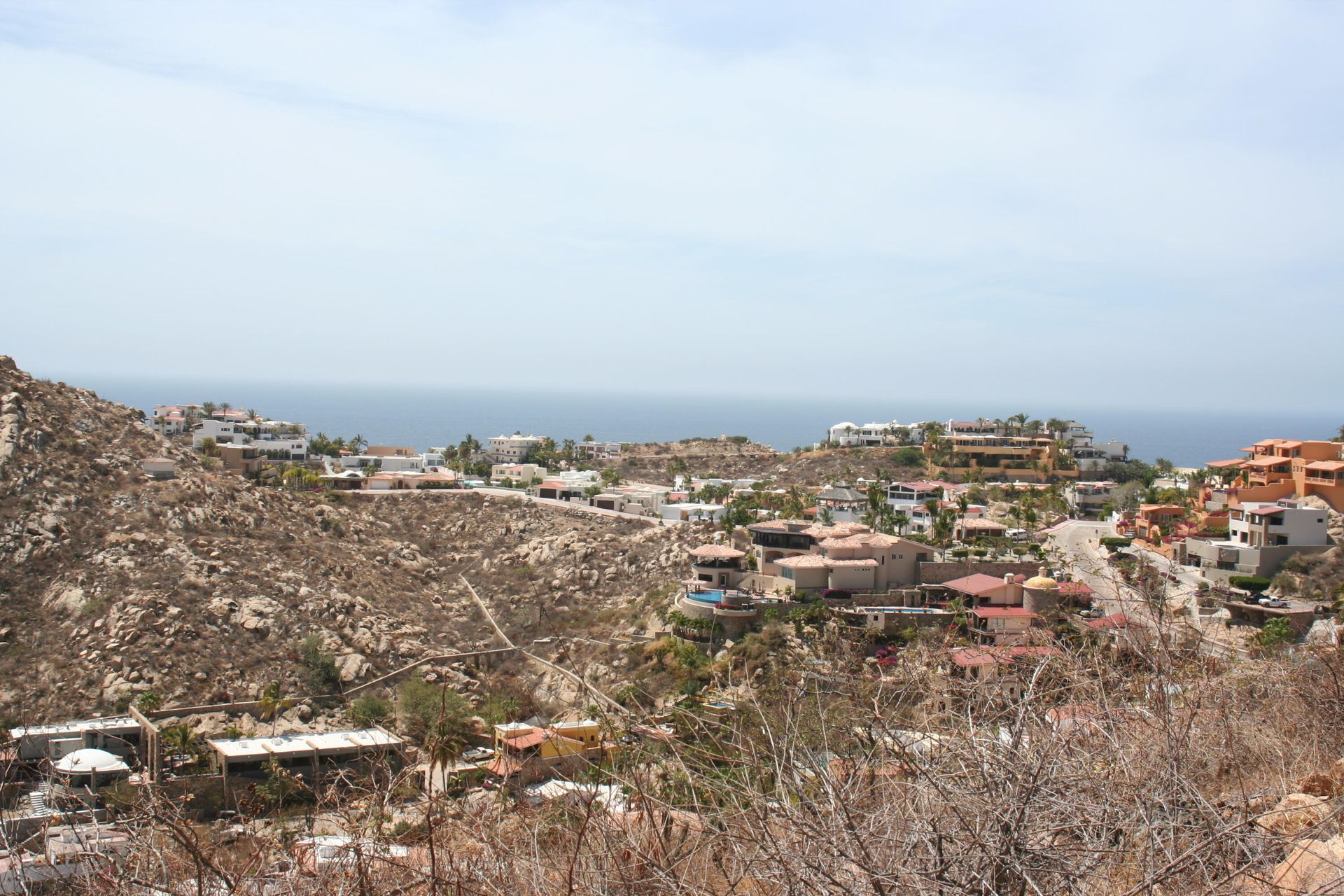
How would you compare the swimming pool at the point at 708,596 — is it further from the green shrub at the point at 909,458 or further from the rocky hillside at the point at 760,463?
the green shrub at the point at 909,458

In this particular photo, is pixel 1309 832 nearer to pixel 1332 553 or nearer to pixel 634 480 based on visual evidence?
pixel 1332 553

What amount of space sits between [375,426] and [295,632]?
157354 mm

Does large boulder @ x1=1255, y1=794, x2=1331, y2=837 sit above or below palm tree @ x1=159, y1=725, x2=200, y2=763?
above

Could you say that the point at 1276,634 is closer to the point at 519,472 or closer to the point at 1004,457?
the point at 1004,457

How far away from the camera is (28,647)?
76.9 feet

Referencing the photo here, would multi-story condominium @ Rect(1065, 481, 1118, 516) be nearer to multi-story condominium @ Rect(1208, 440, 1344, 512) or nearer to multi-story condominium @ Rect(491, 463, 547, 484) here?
multi-story condominium @ Rect(1208, 440, 1344, 512)

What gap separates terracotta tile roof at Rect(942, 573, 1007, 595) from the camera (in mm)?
27562

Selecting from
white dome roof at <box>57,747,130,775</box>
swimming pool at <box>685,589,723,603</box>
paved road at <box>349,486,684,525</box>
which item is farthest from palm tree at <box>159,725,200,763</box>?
paved road at <box>349,486,684,525</box>

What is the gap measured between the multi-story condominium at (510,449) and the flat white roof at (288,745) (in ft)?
151

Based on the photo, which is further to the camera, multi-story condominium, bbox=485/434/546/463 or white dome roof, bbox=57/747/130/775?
multi-story condominium, bbox=485/434/546/463

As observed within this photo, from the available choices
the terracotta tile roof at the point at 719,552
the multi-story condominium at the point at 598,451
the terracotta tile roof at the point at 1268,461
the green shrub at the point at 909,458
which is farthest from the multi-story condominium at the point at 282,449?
the terracotta tile roof at the point at 1268,461

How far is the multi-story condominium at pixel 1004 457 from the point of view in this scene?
190ft

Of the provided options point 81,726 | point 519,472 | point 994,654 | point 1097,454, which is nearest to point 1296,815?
point 994,654

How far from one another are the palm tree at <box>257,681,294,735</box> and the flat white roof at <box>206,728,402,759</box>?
82 cm
